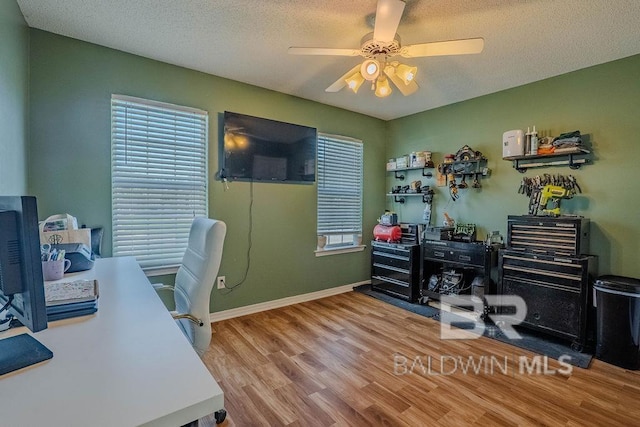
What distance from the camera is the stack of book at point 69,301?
3.55 ft

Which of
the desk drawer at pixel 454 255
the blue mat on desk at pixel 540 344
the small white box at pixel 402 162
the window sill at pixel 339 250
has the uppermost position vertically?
the small white box at pixel 402 162

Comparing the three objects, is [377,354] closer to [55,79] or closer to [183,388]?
[183,388]

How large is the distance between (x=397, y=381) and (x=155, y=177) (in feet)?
8.74

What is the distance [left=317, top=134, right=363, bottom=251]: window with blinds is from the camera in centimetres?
393

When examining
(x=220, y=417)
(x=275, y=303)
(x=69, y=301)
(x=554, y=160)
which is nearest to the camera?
(x=69, y=301)

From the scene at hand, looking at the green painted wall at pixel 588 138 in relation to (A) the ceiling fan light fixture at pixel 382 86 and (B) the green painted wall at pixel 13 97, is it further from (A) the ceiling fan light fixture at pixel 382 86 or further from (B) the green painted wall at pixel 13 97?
(B) the green painted wall at pixel 13 97

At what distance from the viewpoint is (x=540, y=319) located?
8.77 feet

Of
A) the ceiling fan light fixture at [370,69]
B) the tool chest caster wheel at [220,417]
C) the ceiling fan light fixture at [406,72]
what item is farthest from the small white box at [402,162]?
the tool chest caster wheel at [220,417]

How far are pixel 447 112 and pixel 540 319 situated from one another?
102 inches

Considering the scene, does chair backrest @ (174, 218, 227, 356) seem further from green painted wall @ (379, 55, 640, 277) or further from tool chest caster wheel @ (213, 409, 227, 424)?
green painted wall @ (379, 55, 640, 277)

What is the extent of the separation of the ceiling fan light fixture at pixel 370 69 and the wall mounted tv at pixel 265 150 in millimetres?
1560
